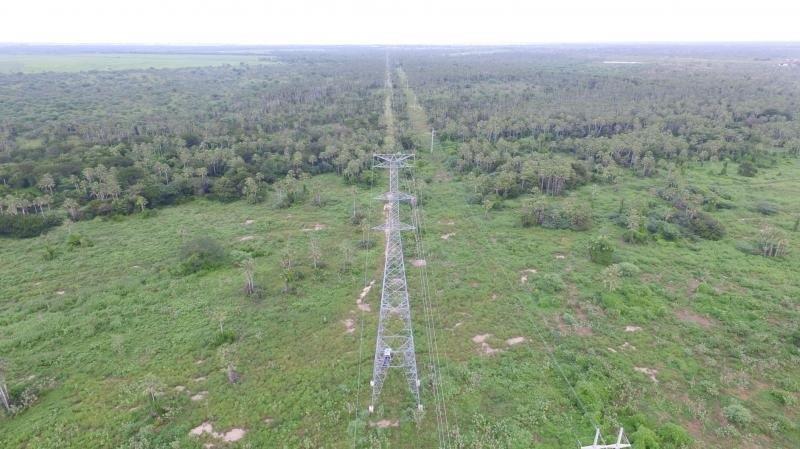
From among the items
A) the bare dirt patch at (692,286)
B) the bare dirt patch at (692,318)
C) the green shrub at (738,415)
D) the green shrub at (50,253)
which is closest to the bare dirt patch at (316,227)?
the green shrub at (50,253)

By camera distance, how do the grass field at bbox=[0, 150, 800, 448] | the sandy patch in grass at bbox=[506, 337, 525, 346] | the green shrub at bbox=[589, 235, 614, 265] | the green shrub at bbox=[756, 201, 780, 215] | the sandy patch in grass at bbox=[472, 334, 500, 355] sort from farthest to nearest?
the green shrub at bbox=[756, 201, 780, 215] → the green shrub at bbox=[589, 235, 614, 265] → the sandy patch in grass at bbox=[506, 337, 525, 346] → the sandy patch in grass at bbox=[472, 334, 500, 355] → the grass field at bbox=[0, 150, 800, 448]

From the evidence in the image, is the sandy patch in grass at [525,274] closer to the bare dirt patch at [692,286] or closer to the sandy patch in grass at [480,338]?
the sandy patch in grass at [480,338]

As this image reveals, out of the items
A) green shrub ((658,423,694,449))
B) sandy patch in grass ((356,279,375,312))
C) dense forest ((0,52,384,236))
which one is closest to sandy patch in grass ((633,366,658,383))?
green shrub ((658,423,694,449))

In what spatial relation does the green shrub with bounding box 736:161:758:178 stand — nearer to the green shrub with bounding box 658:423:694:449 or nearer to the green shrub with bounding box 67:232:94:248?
the green shrub with bounding box 658:423:694:449

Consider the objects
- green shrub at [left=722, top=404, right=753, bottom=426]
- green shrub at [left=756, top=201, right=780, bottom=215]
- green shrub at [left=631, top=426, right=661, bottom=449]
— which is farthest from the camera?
green shrub at [left=756, top=201, right=780, bottom=215]

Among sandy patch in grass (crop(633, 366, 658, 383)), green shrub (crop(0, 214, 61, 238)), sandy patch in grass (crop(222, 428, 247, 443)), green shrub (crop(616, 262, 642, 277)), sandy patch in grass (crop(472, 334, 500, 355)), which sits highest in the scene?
green shrub (crop(0, 214, 61, 238))

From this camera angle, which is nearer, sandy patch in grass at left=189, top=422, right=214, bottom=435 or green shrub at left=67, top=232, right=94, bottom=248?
sandy patch in grass at left=189, top=422, right=214, bottom=435
